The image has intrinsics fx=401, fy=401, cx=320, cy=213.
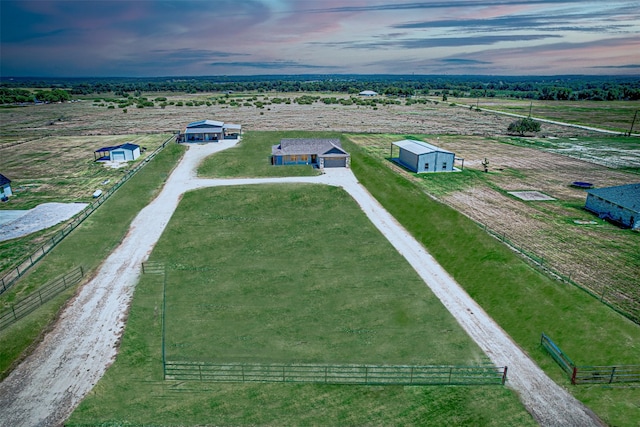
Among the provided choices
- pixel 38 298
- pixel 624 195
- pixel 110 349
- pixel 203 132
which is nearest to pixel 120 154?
pixel 203 132

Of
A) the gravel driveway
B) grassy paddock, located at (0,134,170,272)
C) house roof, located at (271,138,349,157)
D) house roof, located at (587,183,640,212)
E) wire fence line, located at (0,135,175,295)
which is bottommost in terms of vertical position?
the gravel driveway

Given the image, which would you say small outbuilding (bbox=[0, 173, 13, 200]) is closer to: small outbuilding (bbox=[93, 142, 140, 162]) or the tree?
small outbuilding (bbox=[93, 142, 140, 162])

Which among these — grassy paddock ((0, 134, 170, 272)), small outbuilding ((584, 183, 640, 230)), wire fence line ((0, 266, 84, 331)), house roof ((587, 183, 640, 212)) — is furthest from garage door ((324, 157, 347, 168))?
wire fence line ((0, 266, 84, 331))

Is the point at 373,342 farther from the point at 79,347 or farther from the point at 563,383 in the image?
the point at 79,347

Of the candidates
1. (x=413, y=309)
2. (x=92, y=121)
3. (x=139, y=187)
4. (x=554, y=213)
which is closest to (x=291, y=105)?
(x=92, y=121)

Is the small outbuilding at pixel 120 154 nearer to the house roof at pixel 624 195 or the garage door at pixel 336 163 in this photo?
the garage door at pixel 336 163

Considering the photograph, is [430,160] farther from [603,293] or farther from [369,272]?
[603,293]
